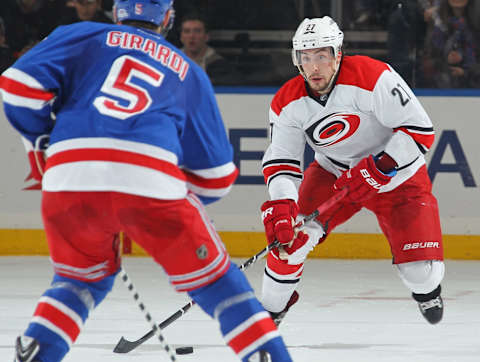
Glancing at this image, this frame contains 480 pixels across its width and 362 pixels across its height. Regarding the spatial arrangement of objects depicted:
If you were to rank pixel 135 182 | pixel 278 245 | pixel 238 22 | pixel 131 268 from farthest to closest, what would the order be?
pixel 238 22 < pixel 131 268 < pixel 278 245 < pixel 135 182

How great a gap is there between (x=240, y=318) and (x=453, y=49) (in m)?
3.62

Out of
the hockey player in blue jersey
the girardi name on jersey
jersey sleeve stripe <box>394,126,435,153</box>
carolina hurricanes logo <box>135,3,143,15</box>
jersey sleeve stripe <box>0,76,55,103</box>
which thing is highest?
carolina hurricanes logo <box>135,3,143,15</box>

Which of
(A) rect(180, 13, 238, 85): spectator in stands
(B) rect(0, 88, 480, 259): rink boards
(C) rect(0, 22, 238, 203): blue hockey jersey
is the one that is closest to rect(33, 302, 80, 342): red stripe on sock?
(C) rect(0, 22, 238, 203): blue hockey jersey

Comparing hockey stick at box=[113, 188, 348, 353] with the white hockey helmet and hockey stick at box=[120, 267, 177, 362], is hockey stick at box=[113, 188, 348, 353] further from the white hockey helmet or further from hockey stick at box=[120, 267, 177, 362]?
hockey stick at box=[120, 267, 177, 362]

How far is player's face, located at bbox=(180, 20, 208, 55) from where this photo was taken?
17.9 ft

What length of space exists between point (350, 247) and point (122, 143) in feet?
11.0

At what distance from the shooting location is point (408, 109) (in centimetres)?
330

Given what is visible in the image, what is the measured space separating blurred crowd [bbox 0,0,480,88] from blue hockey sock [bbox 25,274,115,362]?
10.8ft

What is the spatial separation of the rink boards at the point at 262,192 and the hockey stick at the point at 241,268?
6.27 feet

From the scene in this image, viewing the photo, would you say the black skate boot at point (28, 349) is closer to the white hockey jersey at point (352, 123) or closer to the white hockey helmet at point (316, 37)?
the white hockey jersey at point (352, 123)

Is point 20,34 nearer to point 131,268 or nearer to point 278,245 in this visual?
point 131,268

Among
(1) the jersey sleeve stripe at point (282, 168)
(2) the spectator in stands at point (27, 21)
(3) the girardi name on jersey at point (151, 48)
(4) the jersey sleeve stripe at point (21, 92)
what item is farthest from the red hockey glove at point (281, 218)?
(2) the spectator in stands at point (27, 21)

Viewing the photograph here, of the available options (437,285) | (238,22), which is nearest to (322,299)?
(437,285)

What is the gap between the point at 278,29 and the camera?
17.9 feet
